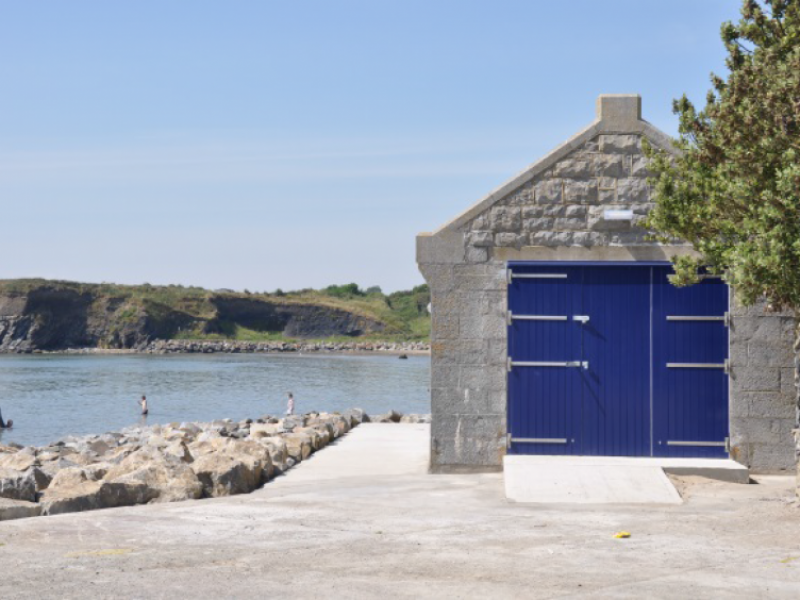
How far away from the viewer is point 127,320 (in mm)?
146875

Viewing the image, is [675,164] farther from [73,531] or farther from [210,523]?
[73,531]

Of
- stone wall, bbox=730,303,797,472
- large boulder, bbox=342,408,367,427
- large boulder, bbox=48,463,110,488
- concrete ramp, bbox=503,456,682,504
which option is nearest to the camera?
concrete ramp, bbox=503,456,682,504

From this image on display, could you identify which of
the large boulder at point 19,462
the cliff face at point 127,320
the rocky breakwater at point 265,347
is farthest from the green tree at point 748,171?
the cliff face at point 127,320

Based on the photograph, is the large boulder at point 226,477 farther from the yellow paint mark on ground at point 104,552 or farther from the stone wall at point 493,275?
the yellow paint mark on ground at point 104,552

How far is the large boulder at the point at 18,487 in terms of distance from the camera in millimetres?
A: 12469

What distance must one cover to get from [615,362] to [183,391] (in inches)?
2308

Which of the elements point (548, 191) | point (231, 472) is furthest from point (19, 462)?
point (548, 191)

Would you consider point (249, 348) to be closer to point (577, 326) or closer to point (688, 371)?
point (577, 326)

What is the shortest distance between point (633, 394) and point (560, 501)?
2579 mm

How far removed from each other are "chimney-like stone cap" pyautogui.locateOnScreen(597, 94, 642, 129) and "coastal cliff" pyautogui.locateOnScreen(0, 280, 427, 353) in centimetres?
13426

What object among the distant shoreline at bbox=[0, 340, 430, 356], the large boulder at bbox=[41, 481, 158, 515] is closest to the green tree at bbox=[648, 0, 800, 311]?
the large boulder at bbox=[41, 481, 158, 515]

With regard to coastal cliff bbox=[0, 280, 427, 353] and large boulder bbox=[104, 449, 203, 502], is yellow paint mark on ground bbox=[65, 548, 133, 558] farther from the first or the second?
coastal cliff bbox=[0, 280, 427, 353]

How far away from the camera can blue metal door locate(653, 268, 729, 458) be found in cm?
1420

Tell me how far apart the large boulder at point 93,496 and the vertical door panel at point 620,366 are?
552 cm
